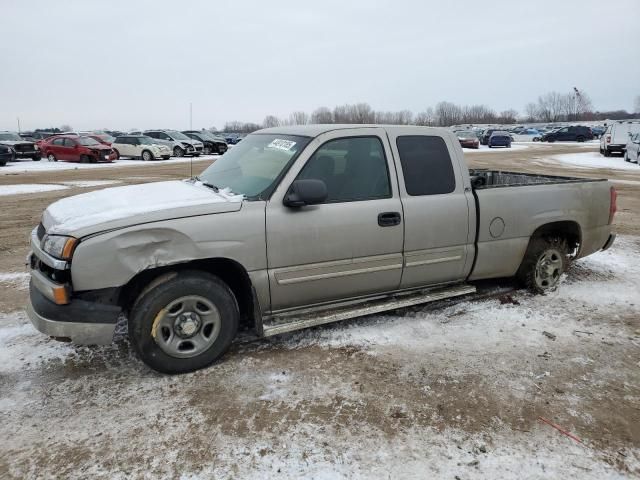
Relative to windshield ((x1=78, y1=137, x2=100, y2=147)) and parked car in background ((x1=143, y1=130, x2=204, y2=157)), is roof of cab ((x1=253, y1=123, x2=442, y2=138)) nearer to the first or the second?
windshield ((x1=78, y1=137, x2=100, y2=147))

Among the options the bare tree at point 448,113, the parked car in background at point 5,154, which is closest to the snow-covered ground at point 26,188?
the parked car in background at point 5,154

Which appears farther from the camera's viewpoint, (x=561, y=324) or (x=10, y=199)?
(x=10, y=199)

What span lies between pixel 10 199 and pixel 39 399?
1140cm

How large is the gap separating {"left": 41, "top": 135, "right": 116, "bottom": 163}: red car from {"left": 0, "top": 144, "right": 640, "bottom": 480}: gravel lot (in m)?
23.4

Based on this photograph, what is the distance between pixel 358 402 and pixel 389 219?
1526 mm

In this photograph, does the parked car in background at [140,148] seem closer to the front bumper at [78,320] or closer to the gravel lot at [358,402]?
the gravel lot at [358,402]

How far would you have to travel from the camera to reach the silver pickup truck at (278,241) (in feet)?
10.8

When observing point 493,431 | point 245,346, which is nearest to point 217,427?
point 245,346

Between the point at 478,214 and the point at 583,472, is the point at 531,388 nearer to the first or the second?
the point at 583,472

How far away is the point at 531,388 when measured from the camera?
3441mm

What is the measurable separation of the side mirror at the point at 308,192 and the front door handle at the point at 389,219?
0.63 metres

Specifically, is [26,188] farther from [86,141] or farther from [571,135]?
[571,135]

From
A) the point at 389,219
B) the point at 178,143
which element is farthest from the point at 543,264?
the point at 178,143

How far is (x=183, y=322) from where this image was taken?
11.5 ft
